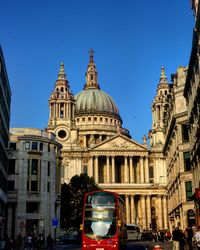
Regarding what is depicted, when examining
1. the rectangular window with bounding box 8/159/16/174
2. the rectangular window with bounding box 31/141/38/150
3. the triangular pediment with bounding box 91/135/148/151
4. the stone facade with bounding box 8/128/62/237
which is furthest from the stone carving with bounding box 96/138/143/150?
the rectangular window with bounding box 8/159/16/174

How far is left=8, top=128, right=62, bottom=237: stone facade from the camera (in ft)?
229

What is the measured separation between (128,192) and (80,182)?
93.6 feet

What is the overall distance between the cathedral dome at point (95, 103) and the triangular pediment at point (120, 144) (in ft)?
110

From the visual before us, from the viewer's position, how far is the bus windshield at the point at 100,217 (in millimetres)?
33844

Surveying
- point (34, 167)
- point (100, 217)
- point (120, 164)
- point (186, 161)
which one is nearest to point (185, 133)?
point (186, 161)

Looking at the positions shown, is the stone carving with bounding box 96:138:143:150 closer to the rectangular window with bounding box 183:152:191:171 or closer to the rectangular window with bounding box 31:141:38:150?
the rectangular window with bounding box 31:141:38:150

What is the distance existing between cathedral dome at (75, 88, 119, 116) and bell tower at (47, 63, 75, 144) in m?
26.0

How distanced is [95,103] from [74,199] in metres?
70.6

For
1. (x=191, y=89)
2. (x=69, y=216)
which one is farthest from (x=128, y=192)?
(x=191, y=89)

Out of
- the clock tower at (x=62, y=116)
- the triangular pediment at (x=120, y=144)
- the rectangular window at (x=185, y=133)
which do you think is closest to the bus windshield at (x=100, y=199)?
the rectangular window at (x=185, y=133)

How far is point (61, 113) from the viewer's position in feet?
417

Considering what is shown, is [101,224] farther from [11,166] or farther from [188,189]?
[11,166]

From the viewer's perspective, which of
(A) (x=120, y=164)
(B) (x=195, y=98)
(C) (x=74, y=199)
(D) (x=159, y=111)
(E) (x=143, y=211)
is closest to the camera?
(B) (x=195, y=98)

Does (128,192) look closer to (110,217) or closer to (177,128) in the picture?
(177,128)
